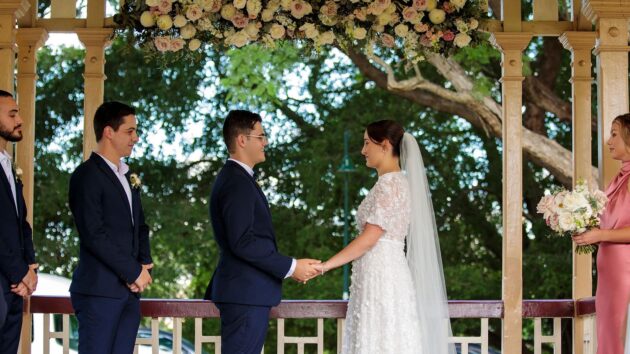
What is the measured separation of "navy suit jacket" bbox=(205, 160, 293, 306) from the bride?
404mm

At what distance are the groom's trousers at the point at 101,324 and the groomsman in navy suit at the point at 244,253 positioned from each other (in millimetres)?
481

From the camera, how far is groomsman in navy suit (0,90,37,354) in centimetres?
521

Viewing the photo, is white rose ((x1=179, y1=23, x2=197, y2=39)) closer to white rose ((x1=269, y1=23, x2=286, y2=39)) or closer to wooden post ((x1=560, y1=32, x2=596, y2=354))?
white rose ((x1=269, y1=23, x2=286, y2=39))

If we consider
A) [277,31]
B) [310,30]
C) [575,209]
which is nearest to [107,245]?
[277,31]

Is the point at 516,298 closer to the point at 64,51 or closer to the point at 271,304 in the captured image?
the point at 271,304

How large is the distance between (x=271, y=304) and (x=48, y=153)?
13954mm

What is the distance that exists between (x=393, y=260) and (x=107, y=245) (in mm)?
1481

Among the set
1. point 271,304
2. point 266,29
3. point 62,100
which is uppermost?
point 62,100

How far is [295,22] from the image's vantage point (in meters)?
6.69

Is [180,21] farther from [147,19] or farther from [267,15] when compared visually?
[267,15]

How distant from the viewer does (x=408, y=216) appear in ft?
19.1

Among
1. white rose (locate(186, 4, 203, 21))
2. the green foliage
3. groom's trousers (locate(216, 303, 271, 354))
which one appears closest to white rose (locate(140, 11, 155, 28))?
white rose (locate(186, 4, 203, 21))

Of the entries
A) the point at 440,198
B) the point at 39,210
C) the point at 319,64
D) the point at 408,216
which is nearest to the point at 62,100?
the point at 39,210

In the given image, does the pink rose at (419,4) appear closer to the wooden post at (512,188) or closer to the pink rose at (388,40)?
the pink rose at (388,40)
